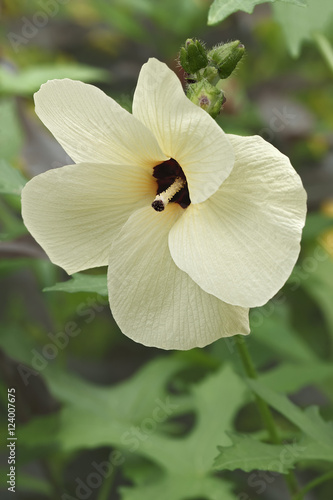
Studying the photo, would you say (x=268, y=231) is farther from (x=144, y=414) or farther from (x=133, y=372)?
(x=133, y=372)

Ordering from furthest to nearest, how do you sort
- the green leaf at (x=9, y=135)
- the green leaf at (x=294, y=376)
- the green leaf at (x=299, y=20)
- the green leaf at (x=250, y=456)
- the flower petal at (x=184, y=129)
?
the green leaf at (x=9, y=135) < the green leaf at (x=294, y=376) < the green leaf at (x=299, y=20) < the green leaf at (x=250, y=456) < the flower petal at (x=184, y=129)

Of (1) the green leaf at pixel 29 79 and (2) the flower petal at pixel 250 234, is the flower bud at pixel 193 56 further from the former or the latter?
(1) the green leaf at pixel 29 79

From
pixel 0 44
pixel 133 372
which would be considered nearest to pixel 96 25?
pixel 0 44

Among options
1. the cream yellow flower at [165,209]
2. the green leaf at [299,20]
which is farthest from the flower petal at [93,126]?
the green leaf at [299,20]

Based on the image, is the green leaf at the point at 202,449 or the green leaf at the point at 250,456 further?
the green leaf at the point at 202,449

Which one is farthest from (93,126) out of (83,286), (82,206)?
(83,286)

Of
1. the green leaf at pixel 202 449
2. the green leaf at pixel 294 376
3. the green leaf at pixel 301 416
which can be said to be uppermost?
the green leaf at pixel 301 416

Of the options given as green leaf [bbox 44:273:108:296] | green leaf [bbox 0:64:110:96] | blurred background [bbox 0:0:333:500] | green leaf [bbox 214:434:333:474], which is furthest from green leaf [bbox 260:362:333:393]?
green leaf [bbox 0:64:110:96]
